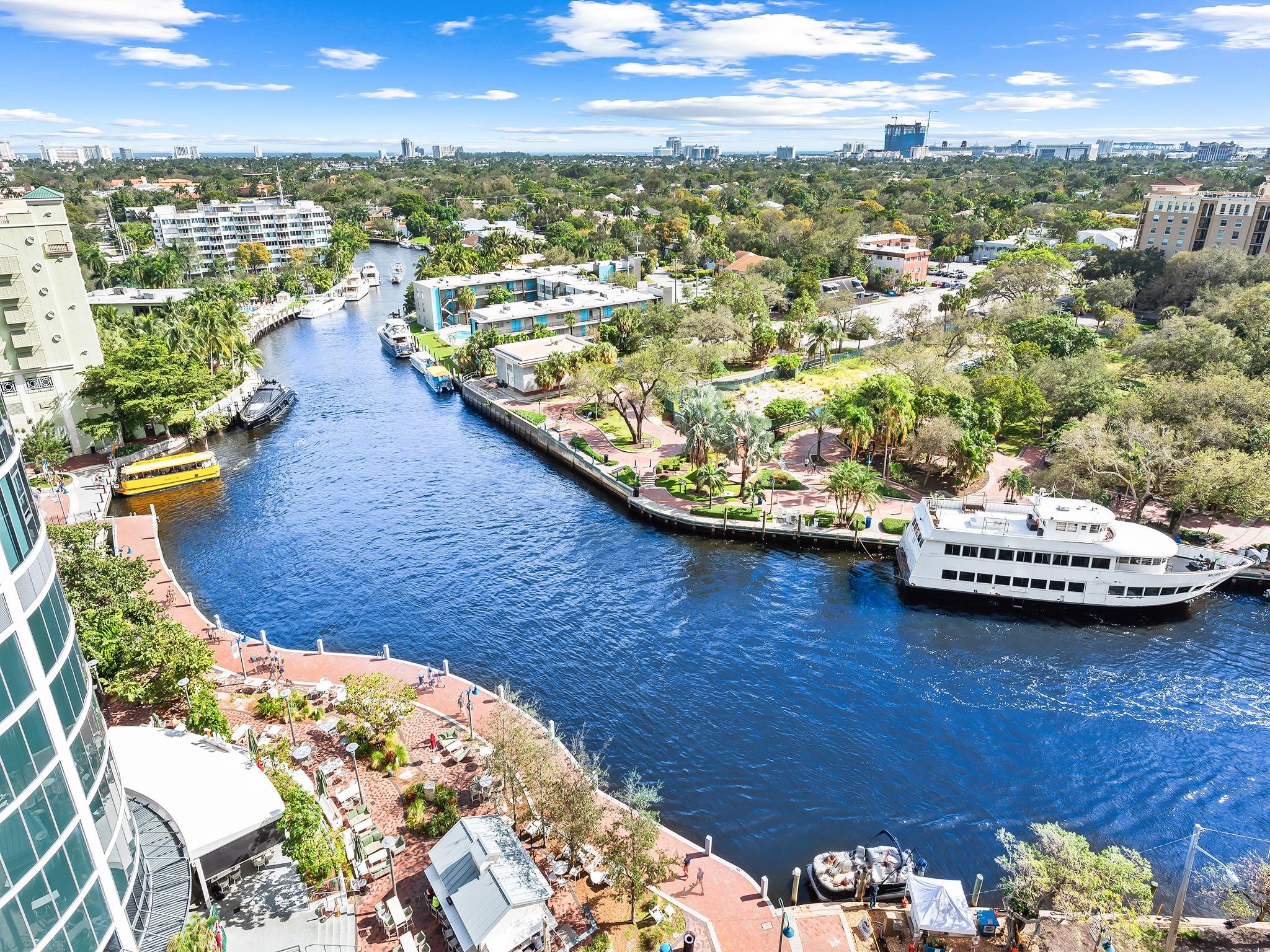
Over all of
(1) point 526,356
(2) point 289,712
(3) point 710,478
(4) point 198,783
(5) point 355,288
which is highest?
(5) point 355,288

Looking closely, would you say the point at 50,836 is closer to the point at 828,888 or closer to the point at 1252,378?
the point at 828,888

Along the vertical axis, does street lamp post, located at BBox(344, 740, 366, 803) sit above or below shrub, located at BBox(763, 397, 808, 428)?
below

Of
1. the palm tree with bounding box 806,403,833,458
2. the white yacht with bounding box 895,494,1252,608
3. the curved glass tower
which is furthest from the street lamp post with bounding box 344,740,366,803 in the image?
the palm tree with bounding box 806,403,833,458

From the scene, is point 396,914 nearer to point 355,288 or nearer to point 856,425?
point 856,425

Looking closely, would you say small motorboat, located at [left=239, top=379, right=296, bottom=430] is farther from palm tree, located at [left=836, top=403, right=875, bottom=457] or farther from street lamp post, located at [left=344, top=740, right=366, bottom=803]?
palm tree, located at [left=836, top=403, right=875, bottom=457]

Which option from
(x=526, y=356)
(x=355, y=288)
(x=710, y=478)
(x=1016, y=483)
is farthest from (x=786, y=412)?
(x=355, y=288)

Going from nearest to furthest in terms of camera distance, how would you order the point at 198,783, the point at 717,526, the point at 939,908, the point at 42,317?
the point at 939,908, the point at 198,783, the point at 717,526, the point at 42,317

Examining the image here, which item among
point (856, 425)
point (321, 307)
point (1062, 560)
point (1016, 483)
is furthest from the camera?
point (321, 307)
